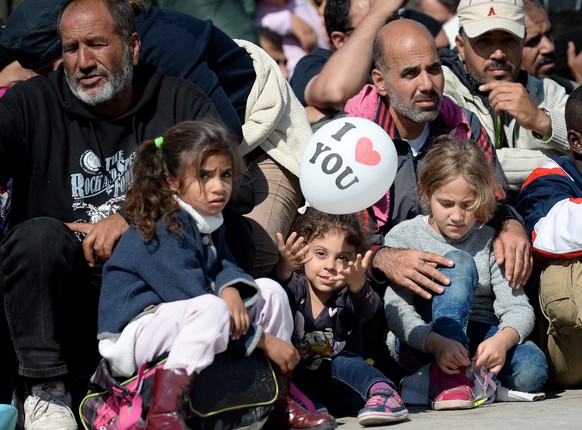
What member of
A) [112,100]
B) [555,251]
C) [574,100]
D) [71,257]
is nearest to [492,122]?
[574,100]

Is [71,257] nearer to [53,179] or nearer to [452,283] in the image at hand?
[53,179]

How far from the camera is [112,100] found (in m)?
5.00

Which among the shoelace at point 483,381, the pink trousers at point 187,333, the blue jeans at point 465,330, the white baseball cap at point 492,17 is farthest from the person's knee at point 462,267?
the white baseball cap at point 492,17

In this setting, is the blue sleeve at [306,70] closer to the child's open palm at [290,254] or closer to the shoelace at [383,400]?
the child's open palm at [290,254]

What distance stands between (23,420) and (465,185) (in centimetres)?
213

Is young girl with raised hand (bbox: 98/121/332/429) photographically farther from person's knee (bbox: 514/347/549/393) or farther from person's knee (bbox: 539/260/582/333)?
person's knee (bbox: 539/260/582/333)

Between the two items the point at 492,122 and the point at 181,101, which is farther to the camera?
the point at 492,122

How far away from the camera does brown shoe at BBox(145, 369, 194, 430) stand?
3955mm

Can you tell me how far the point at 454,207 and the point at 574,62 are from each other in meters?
4.04

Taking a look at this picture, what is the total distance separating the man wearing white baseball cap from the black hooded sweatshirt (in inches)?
74.8

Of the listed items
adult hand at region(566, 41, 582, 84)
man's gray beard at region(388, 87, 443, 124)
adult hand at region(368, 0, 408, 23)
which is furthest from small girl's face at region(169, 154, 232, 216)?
adult hand at region(566, 41, 582, 84)

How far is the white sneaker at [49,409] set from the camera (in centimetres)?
444

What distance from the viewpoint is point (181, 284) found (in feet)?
13.8

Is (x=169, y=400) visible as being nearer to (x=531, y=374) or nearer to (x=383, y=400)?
(x=383, y=400)
